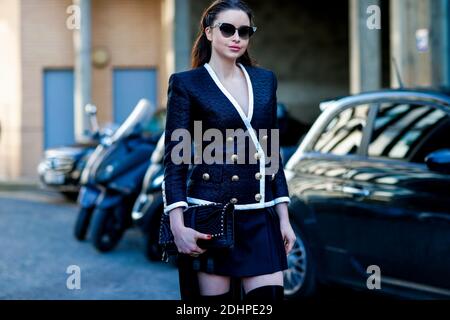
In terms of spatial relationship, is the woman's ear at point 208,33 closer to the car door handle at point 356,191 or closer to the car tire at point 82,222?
the car door handle at point 356,191

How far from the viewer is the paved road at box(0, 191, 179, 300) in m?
7.63

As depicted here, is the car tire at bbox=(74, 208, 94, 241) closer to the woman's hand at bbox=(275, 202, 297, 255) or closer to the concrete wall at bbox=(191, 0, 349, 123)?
the woman's hand at bbox=(275, 202, 297, 255)

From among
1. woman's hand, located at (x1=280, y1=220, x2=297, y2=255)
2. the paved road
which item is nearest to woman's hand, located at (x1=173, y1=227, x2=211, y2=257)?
woman's hand, located at (x1=280, y1=220, x2=297, y2=255)

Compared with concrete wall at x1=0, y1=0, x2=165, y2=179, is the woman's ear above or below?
below

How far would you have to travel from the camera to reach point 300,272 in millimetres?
7070

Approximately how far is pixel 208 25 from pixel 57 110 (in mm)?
19716

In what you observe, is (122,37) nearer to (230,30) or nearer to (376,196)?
(376,196)

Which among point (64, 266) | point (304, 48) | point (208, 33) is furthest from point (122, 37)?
point (208, 33)

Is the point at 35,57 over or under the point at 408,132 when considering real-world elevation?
over

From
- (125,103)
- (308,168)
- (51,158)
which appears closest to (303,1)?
(125,103)

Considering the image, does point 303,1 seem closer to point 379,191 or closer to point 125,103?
point 125,103

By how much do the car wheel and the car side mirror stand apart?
156 centimetres
